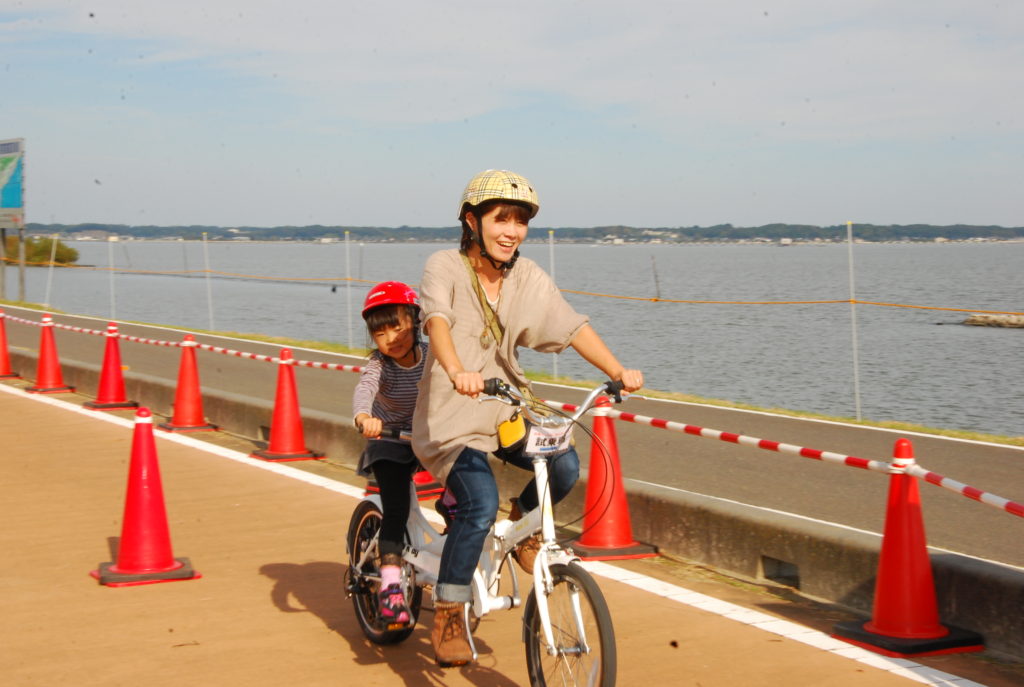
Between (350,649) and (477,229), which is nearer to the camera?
(477,229)

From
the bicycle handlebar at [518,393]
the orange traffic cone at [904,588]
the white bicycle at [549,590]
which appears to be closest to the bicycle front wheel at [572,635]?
the white bicycle at [549,590]

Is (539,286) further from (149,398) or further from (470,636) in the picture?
(149,398)

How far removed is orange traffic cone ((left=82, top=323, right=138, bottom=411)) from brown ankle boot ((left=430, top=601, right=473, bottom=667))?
429 inches

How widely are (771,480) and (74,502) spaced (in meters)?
5.58

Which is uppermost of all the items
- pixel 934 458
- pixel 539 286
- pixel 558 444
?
pixel 539 286

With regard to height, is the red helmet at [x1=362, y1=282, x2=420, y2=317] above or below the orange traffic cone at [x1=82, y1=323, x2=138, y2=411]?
above

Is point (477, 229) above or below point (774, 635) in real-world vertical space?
above

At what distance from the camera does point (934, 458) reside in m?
12.4

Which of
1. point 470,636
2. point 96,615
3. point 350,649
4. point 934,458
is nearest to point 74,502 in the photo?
point 96,615

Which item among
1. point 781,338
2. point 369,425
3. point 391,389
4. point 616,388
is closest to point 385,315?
point 391,389

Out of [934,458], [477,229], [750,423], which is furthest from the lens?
[750,423]

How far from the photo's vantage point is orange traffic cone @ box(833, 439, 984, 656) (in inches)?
233

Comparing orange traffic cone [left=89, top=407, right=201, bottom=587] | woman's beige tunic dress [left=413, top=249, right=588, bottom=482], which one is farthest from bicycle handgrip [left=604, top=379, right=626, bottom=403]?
orange traffic cone [left=89, top=407, right=201, bottom=587]

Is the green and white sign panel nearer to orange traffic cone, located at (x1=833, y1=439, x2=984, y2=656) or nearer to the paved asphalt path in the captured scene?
the paved asphalt path
